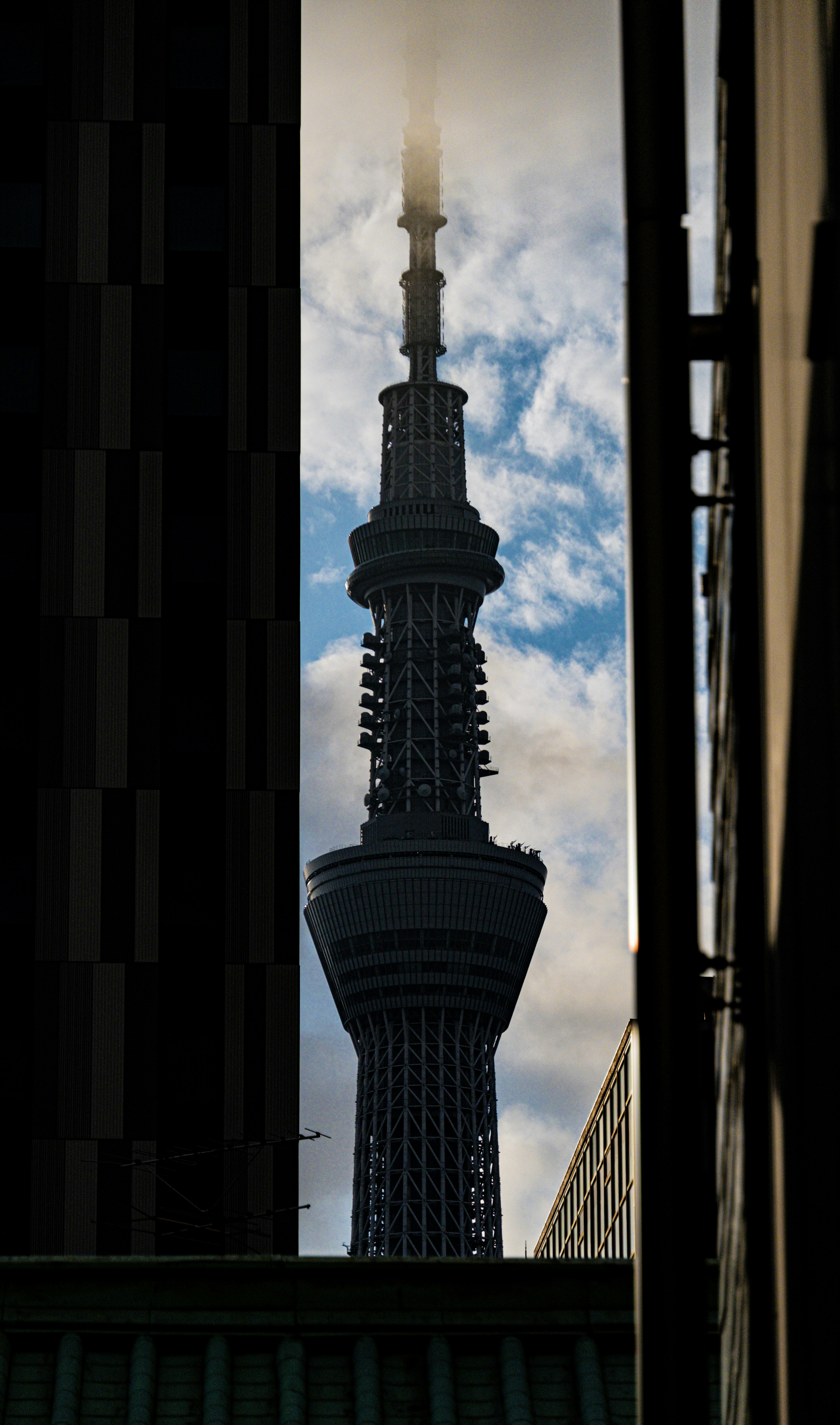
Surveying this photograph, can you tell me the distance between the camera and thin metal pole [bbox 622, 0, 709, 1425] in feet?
14.8

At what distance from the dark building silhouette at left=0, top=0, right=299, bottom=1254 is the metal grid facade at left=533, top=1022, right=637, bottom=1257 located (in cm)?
1954

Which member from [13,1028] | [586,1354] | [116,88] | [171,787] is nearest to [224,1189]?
[13,1028]

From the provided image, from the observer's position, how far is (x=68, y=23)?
3056 inches

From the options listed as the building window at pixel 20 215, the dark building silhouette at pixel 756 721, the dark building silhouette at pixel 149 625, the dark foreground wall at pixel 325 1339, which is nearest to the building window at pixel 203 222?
the dark building silhouette at pixel 149 625

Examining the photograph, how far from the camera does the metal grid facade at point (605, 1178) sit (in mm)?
92125

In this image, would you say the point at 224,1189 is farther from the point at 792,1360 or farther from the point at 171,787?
the point at 792,1360

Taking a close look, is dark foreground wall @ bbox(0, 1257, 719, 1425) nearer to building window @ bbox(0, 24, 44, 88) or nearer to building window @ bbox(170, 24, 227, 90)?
building window @ bbox(170, 24, 227, 90)

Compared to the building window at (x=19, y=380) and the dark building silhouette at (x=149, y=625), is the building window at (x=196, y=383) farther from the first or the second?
the building window at (x=19, y=380)

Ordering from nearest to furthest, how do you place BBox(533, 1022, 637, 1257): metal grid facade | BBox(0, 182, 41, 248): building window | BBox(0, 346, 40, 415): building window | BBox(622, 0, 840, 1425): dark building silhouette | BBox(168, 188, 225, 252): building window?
BBox(622, 0, 840, 1425): dark building silhouette → BBox(0, 346, 40, 415): building window → BBox(168, 188, 225, 252): building window → BBox(0, 182, 41, 248): building window → BBox(533, 1022, 637, 1257): metal grid facade

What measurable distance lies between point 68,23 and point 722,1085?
78.4 metres

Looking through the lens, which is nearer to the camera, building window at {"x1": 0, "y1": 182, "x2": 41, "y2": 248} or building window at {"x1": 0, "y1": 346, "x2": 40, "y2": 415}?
building window at {"x1": 0, "y1": 346, "x2": 40, "y2": 415}

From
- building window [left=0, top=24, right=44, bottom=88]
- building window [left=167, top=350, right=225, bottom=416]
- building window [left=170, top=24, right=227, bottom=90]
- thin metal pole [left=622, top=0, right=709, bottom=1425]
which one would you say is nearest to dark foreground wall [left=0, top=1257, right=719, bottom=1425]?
thin metal pole [left=622, top=0, right=709, bottom=1425]

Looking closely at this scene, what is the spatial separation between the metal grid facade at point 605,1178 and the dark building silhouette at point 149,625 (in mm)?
19539

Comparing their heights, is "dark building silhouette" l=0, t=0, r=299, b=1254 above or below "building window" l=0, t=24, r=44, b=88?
below
